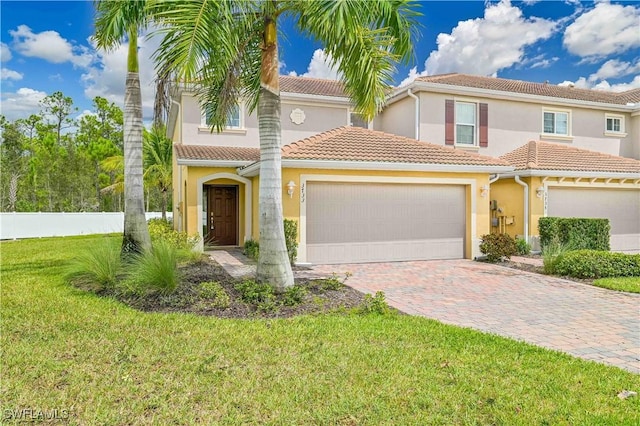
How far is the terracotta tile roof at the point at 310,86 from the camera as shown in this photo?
19378 millimetres

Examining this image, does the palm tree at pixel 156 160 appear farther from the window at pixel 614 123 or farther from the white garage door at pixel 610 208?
the window at pixel 614 123

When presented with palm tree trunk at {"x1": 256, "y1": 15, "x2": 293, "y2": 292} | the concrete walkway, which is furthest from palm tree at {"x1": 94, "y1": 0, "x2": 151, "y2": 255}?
palm tree trunk at {"x1": 256, "y1": 15, "x2": 293, "y2": 292}

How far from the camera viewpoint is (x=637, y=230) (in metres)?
18.3

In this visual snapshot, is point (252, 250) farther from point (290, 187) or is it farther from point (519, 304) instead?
point (519, 304)

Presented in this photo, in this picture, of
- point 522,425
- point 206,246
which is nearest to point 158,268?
point 522,425

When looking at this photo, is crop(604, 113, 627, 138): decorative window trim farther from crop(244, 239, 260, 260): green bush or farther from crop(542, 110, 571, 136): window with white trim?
crop(244, 239, 260, 260): green bush

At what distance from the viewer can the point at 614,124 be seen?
73.7 ft

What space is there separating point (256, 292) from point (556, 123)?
19.8 m

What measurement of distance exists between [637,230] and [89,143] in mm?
43604

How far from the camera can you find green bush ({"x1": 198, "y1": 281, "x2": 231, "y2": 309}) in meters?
7.58

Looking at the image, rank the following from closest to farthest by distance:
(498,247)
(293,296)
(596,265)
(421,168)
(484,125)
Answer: (293,296) → (596,265) → (498,247) → (421,168) → (484,125)

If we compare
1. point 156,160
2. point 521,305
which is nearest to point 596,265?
point 521,305

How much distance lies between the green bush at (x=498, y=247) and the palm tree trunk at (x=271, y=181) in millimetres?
8840

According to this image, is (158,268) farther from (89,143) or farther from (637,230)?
(89,143)
